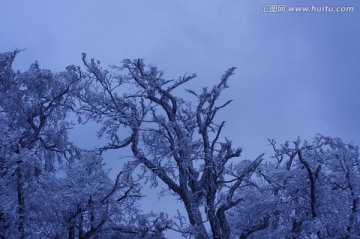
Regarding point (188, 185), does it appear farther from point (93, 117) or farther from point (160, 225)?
point (93, 117)

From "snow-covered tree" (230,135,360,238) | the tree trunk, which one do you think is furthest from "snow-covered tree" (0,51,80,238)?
"snow-covered tree" (230,135,360,238)

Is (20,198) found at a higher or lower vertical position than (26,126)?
lower

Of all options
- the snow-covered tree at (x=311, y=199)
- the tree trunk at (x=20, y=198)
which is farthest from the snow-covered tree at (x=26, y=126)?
the snow-covered tree at (x=311, y=199)

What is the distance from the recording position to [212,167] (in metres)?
13.1

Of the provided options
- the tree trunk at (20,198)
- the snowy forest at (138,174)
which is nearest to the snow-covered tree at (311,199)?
the snowy forest at (138,174)

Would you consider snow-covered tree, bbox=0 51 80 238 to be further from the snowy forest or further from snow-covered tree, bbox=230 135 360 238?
snow-covered tree, bbox=230 135 360 238

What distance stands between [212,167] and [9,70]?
7.49 meters

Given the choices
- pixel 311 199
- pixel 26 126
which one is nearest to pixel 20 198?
pixel 26 126

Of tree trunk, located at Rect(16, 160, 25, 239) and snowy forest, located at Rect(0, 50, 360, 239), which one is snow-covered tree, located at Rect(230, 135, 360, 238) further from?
tree trunk, located at Rect(16, 160, 25, 239)

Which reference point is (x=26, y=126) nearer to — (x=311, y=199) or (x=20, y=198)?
(x=20, y=198)

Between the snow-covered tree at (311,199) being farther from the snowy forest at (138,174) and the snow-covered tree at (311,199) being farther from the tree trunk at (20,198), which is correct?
the tree trunk at (20,198)

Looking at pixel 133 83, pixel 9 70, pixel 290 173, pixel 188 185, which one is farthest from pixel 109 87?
pixel 290 173

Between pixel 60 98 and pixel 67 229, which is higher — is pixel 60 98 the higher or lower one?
the higher one

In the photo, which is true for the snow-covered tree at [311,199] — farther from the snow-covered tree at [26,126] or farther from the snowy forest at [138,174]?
the snow-covered tree at [26,126]
